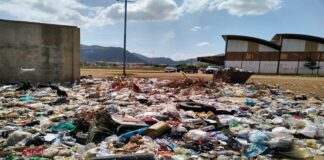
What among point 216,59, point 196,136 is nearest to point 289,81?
point 196,136

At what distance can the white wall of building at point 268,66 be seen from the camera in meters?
37.7

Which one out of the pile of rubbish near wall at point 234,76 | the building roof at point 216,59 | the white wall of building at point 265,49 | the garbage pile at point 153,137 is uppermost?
the white wall of building at point 265,49

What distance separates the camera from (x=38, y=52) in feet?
35.9

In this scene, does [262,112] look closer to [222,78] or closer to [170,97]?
[170,97]

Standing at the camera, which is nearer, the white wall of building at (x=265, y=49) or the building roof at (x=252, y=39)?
the building roof at (x=252, y=39)

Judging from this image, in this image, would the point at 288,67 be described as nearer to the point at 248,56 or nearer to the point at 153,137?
the point at 248,56

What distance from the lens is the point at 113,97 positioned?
7.66 meters

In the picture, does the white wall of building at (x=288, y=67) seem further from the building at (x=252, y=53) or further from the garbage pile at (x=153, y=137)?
the garbage pile at (x=153, y=137)

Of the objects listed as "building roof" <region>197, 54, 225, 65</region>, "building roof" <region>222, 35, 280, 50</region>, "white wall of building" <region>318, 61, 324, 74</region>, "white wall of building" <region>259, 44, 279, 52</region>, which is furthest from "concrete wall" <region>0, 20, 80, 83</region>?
"white wall of building" <region>318, 61, 324, 74</region>

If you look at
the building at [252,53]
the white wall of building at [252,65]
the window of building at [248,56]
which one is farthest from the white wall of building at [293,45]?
the window of building at [248,56]

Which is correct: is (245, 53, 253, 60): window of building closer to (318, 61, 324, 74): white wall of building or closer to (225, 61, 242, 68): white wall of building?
(225, 61, 242, 68): white wall of building

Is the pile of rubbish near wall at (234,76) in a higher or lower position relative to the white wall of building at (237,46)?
lower

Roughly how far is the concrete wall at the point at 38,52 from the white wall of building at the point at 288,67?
32.2 m

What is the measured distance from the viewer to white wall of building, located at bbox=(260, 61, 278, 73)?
37656 mm
